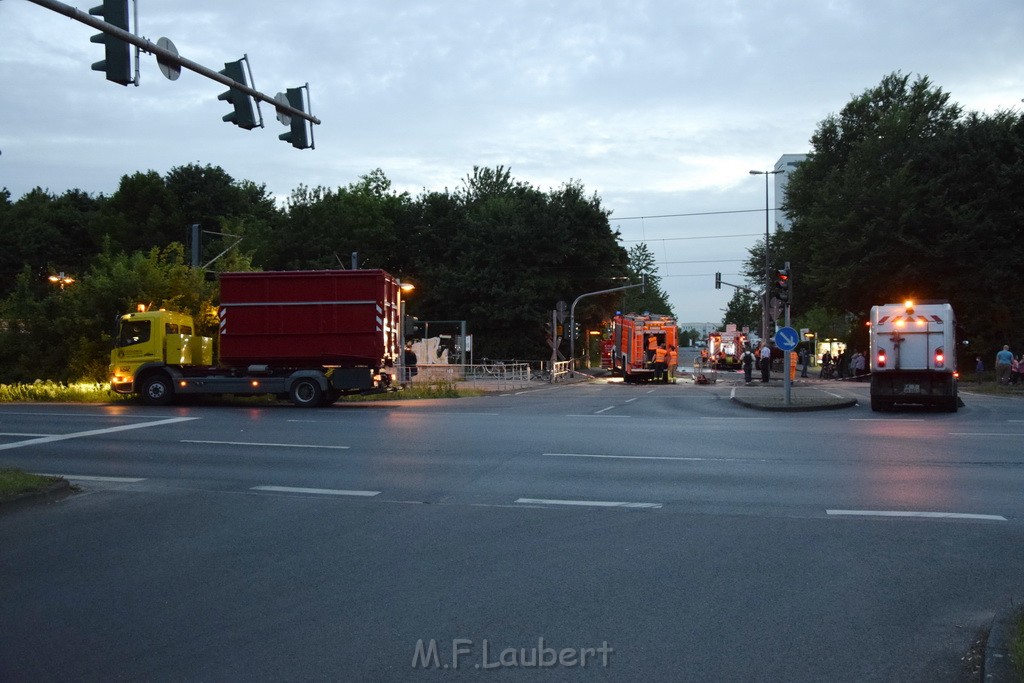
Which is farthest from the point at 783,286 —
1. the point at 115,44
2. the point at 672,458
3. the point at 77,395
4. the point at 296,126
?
the point at 77,395

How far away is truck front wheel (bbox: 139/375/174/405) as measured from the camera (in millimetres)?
26328

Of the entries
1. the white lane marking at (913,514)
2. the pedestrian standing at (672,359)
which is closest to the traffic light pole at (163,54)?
the white lane marking at (913,514)

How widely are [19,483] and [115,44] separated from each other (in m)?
5.02

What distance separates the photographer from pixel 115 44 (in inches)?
449

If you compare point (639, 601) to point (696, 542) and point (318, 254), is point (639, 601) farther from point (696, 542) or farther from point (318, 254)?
point (318, 254)

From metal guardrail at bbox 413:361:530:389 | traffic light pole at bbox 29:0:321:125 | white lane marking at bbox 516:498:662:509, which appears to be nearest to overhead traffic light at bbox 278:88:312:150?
traffic light pole at bbox 29:0:321:125

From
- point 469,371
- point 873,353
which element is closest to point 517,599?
point 873,353

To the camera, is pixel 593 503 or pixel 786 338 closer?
pixel 593 503

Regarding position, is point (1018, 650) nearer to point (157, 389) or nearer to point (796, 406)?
point (796, 406)

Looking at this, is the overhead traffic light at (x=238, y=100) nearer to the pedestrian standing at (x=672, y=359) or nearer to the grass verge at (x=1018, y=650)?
the grass verge at (x=1018, y=650)

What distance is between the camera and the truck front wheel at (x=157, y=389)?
26.3 metres

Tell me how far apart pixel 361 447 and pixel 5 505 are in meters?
6.25

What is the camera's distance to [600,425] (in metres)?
19.4

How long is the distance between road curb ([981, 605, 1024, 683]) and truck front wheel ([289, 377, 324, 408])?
2154 cm
